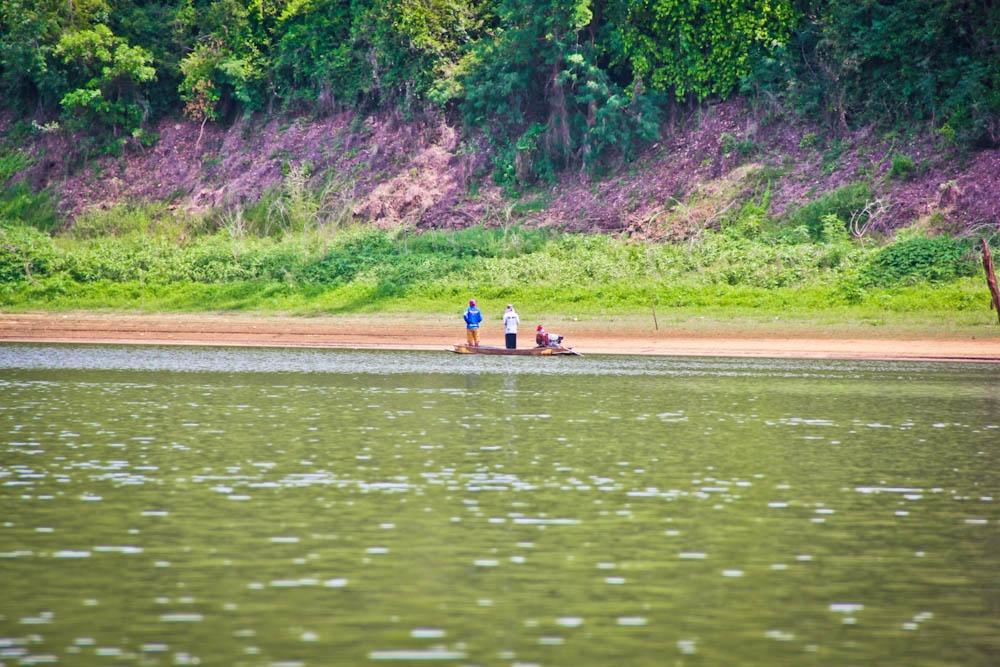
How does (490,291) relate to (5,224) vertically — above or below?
below

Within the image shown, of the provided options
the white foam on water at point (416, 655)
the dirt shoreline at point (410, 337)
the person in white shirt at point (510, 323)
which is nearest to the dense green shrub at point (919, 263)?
the dirt shoreline at point (410, 337)

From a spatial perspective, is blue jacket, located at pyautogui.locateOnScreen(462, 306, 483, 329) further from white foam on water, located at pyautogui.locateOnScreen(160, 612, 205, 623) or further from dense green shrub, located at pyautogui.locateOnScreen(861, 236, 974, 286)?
white foam on water, located at pyautogui.locateOnScreen(160, 612, 205, 623)

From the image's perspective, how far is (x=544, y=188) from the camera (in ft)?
188

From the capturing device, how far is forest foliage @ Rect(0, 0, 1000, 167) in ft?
163

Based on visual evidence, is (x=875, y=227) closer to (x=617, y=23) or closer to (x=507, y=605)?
(x=617, y=23)

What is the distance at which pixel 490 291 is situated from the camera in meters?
47.1

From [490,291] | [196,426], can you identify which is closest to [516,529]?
[196,426]

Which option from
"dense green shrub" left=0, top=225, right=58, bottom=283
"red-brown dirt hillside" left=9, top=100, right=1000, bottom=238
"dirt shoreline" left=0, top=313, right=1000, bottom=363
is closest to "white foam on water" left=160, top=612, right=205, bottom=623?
"dirt shoreline" left=0, top=313, right=1000, bottom=363

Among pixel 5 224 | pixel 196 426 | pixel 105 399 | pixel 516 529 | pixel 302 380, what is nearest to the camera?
pixel 516 529

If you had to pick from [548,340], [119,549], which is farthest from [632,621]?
[548,340]

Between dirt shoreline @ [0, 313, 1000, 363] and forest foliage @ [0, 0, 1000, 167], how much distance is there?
12.2m

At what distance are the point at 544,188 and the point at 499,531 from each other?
43815 millimetres

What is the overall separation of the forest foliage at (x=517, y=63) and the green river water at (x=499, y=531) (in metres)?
24.0

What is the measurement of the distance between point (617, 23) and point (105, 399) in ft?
108
